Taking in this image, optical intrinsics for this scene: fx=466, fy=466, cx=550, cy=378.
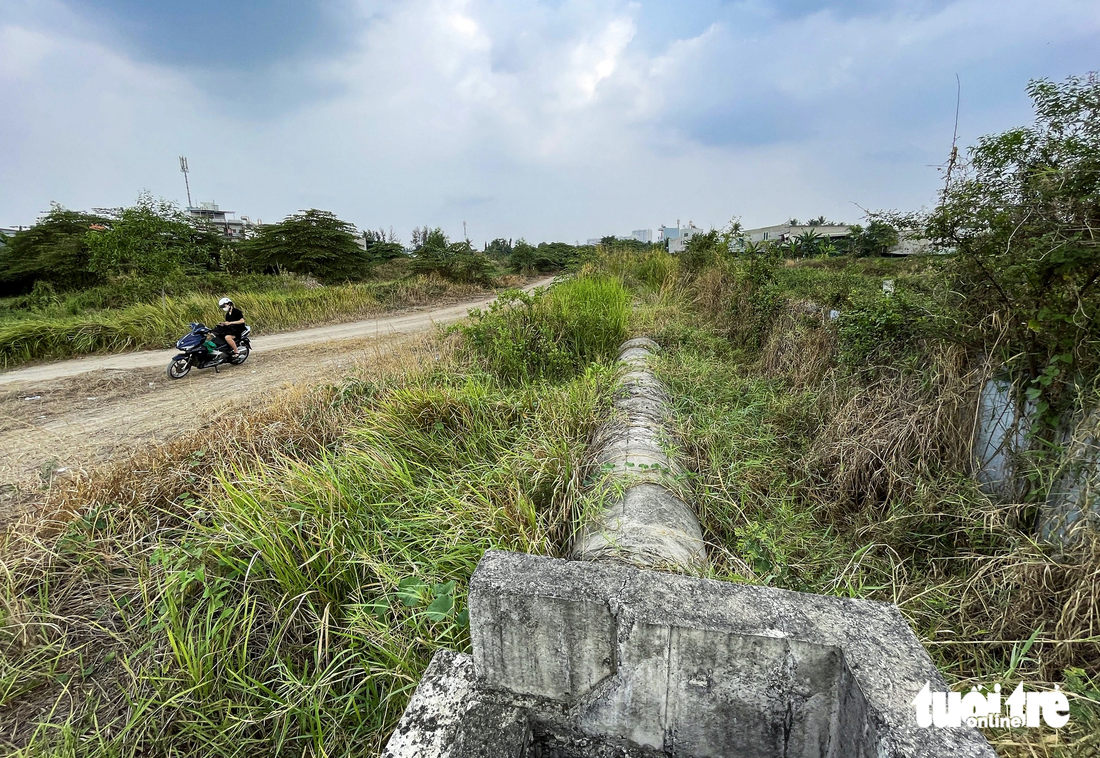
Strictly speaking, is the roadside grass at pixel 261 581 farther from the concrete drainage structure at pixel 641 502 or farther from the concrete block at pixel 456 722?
the concrete block at pixel 456 722

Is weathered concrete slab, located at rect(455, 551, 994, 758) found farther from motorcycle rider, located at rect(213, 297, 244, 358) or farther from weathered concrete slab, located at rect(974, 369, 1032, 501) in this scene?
motorcycle rider, located at rect(213, 297, 244, 358)

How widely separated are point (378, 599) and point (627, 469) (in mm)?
1301

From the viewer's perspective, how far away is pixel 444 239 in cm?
1959

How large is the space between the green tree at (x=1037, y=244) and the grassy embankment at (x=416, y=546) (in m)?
0.30

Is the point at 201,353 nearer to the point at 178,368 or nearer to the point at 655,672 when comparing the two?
the point at 178,368

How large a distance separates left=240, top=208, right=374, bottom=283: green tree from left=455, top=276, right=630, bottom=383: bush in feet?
52.6

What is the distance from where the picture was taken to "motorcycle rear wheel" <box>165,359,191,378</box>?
243 inches

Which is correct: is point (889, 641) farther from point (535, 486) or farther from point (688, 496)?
point (535, 486)

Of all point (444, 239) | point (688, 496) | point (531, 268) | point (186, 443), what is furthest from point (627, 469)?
point (531, 268)

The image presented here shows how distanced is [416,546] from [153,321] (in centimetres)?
963

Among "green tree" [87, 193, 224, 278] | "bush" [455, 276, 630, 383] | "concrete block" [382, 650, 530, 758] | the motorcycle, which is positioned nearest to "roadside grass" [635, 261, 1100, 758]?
"concrete block" [382, 650, 530, 758]

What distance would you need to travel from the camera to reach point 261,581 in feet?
6.36

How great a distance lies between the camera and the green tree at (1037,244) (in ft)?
5.84

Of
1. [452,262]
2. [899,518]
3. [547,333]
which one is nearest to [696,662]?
[899,518]
